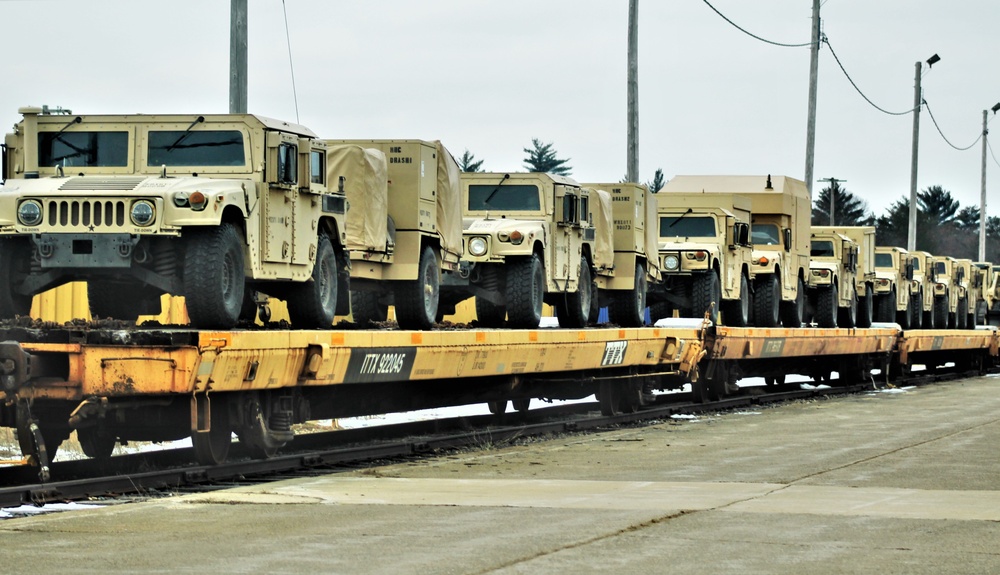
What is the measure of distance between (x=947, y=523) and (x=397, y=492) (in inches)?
145

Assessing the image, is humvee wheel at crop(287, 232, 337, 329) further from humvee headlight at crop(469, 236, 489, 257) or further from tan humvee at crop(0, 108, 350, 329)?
humvee headlight at crop(469, 236, 489, 257)

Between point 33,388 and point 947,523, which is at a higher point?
point 33,388

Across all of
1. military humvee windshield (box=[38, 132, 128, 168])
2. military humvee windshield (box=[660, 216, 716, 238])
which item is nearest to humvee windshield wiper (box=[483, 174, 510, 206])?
military humvee windshield (box=[660, 216, 716, 238])

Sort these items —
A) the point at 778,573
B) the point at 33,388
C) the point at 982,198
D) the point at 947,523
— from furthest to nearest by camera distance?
the point at 982,198
the point at 33,388
the point at 947,523
the point at 778,573

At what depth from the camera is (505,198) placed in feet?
65.5

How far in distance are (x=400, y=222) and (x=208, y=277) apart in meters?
4.18

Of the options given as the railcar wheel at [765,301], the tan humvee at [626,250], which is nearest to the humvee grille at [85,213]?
the tan humvee at [626,250]

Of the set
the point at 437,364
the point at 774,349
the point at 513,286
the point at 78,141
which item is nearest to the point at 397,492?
the point at 437,364

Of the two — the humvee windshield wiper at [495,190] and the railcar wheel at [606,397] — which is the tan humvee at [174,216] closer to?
the humvee windshield wiper at [495,190]

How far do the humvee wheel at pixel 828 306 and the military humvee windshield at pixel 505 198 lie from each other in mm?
12576

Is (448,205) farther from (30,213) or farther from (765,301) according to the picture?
(765,301)

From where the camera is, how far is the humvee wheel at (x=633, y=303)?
73.5ft

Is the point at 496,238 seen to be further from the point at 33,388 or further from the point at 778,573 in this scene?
the point at 778,573

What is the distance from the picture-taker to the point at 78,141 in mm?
13609
